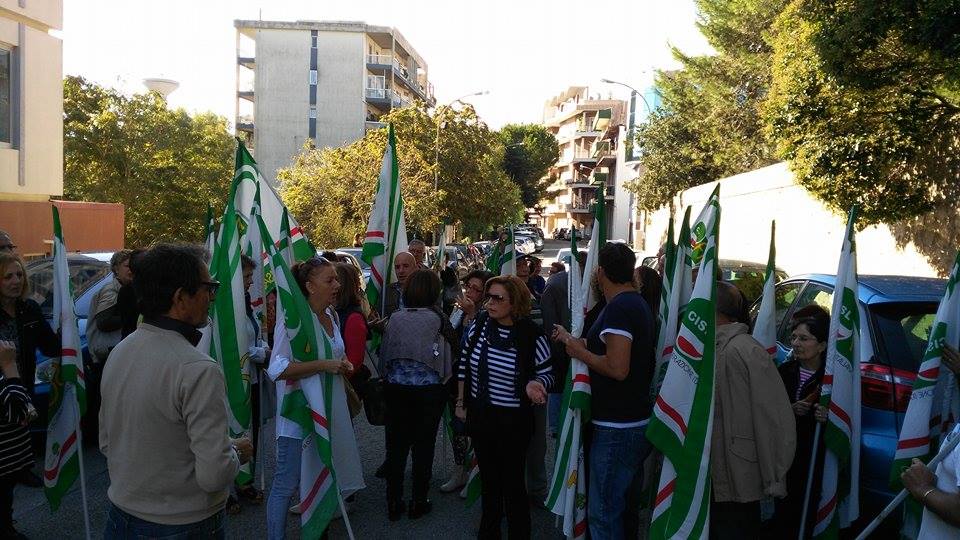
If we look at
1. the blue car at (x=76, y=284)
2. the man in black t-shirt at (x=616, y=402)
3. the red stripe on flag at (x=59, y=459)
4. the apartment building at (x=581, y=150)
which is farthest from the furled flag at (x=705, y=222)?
the apartment building at (x=581, y=150)

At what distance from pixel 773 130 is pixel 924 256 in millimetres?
3240

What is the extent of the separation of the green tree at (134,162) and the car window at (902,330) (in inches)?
978

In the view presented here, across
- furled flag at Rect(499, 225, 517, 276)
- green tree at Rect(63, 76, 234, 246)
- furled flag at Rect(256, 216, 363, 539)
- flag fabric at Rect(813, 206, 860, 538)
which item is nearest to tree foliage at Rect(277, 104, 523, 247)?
green tree at Rect(63, 76, 234, 246)

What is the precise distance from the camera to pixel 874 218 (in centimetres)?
1224

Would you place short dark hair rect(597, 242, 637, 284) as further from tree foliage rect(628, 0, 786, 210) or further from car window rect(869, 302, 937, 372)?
tree foliage rect(628, 0, 786, 210)

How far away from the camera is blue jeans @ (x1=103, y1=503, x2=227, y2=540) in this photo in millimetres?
2701

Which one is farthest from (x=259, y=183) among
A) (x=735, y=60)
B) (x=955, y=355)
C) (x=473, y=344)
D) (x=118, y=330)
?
(x=735, y=60)

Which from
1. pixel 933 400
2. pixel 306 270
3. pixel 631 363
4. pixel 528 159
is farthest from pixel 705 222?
pixel 528 159

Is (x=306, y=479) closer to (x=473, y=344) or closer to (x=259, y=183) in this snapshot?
(x=473, y=344)

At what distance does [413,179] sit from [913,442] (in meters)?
26.7

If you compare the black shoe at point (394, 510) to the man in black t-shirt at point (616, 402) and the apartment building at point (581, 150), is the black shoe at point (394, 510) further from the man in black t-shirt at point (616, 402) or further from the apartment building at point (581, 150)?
the apartment building at point (581, 150)

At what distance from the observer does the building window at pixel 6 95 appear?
15379mm

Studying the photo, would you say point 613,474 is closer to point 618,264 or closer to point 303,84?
point 618,264

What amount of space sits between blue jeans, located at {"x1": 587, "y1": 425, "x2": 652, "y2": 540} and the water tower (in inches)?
1092
